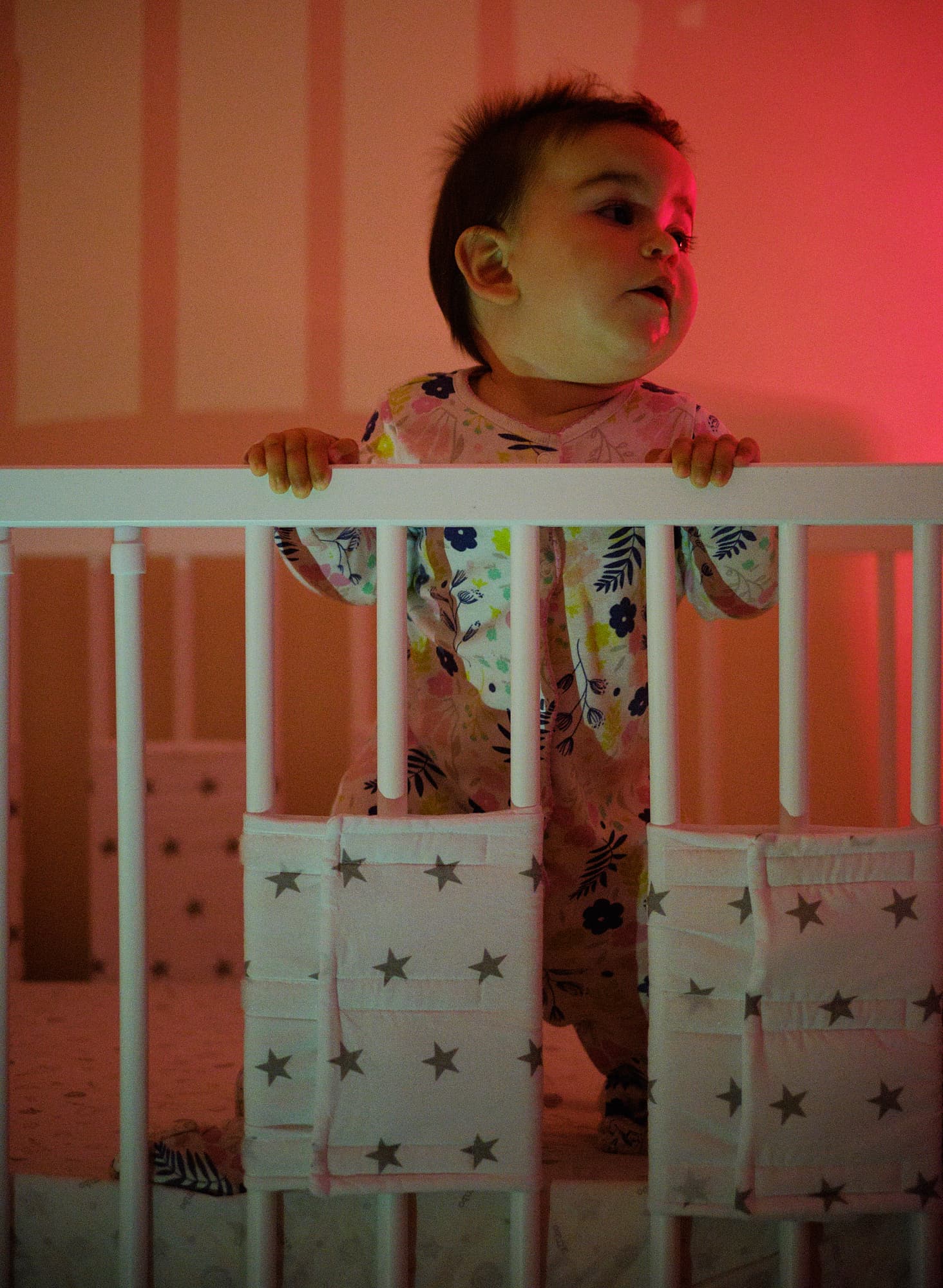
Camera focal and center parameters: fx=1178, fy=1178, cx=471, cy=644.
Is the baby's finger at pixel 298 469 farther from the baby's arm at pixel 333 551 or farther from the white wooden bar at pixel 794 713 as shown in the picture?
the white wooden bar at pixel 794 713

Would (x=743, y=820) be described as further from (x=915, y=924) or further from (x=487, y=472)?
(x=487, y=472)

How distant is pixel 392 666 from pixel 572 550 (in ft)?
0.76

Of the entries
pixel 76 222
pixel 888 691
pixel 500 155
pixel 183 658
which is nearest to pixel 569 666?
pixel 500 155

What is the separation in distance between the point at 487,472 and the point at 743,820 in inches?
43.9

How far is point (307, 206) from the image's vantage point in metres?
1.63

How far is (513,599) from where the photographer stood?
0.67m

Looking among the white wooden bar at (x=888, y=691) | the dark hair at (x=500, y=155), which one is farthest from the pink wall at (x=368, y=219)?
the dark hair at (x=500, y=155)

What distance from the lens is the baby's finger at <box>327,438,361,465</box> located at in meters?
0.72

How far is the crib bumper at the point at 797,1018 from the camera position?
0.66 m

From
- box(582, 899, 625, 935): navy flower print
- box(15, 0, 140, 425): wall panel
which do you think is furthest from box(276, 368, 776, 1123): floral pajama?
box(15, 0, 140, 425): wall panel

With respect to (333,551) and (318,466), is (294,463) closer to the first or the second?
(318,466)

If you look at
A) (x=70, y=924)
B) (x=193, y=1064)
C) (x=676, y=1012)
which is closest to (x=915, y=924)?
(x=676, y=1012)

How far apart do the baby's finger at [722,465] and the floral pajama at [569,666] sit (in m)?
0.18

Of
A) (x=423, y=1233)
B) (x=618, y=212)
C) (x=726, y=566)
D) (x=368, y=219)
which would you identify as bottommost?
(x=423, y=1233)
